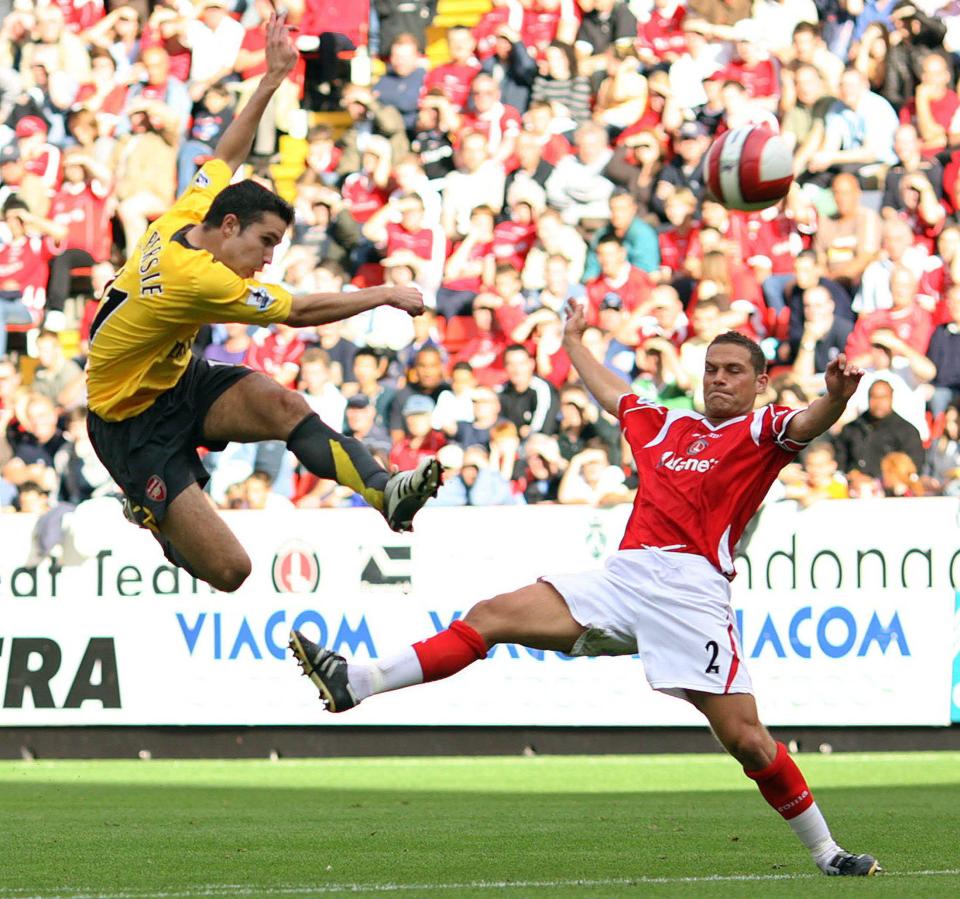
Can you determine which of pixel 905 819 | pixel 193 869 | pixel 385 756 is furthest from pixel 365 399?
pixel 193 869

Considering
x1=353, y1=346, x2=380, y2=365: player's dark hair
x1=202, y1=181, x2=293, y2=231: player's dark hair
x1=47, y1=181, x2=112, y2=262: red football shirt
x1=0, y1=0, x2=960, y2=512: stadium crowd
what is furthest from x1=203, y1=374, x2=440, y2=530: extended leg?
x1=47, y1=181, x2=112, y2=262: red football shirt

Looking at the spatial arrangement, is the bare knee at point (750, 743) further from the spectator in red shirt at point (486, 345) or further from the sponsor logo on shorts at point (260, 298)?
the spectator in red shirt at point (486, 345)

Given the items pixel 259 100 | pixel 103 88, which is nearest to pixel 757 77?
pixel 103 88

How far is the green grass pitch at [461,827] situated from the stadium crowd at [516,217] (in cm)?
224

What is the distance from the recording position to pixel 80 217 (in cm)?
1902

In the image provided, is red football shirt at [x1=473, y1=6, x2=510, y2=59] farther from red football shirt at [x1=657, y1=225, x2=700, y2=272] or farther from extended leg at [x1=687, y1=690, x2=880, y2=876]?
extended leg at [x1=687, y1=690, x2=880, y2=876]

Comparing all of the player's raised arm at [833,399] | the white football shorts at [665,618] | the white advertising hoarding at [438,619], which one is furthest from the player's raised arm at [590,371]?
the white advertising hoarding at [438,619]

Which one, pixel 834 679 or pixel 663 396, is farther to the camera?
pixel 663 396

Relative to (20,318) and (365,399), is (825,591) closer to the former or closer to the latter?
(365,399)

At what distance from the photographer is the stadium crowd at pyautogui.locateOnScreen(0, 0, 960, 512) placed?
15.4m

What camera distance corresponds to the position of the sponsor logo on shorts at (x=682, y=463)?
303 inches

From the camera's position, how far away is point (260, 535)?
1412cm

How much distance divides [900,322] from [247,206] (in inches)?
338

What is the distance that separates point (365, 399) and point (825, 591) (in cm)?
459
